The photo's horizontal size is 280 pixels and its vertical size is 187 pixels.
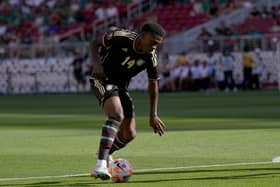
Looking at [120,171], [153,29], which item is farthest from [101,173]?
[153,29]

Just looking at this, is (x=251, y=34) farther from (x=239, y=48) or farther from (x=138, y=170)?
(x=138, y=170)

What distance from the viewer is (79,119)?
2608 cm

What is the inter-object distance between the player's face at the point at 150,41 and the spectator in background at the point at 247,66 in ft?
105

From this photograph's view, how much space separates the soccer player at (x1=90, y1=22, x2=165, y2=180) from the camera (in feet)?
37.2

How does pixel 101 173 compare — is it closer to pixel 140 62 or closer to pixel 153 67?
pixel 140 62

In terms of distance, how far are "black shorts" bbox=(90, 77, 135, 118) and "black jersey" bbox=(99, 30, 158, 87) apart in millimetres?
151

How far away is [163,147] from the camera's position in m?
16.6

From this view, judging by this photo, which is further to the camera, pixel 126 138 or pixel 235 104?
pixel 235 104

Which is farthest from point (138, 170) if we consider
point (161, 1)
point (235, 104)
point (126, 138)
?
point (161, 1)

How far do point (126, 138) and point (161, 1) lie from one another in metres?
39.8

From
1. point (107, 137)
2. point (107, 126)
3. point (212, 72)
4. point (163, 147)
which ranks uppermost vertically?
point (107, 126)

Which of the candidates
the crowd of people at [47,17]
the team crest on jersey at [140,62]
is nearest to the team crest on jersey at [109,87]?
the team crest on jersey at [140,62]

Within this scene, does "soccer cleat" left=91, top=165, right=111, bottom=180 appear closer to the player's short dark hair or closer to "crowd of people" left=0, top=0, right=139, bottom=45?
the player's short dark hair

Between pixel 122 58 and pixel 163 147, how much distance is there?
4933 mm
